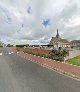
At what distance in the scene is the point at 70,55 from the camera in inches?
1593

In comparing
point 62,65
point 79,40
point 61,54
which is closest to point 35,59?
point 61,54

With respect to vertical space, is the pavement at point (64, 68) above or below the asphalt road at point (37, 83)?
above

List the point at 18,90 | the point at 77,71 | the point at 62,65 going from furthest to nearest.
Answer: the point at 62,65, the point at 77,71, the point at 18,90

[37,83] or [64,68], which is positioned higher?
[64,68]

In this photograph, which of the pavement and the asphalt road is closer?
the asphalt road

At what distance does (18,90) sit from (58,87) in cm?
306

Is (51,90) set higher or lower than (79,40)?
lower

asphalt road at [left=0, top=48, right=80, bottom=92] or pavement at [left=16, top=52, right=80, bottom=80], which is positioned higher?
pavement at [left=16, top=52, right=80, bottom=80]

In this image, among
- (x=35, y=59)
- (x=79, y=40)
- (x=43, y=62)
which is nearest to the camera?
(x=43, y=62)

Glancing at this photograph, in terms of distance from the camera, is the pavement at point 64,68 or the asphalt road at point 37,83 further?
the pavement at point 64,68

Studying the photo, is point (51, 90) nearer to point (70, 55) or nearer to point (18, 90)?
point (18, 90)

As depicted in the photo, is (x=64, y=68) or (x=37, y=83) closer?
(x=37, y=83)

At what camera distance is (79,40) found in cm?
14225

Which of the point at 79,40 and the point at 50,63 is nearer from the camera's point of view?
the point at 50,63
